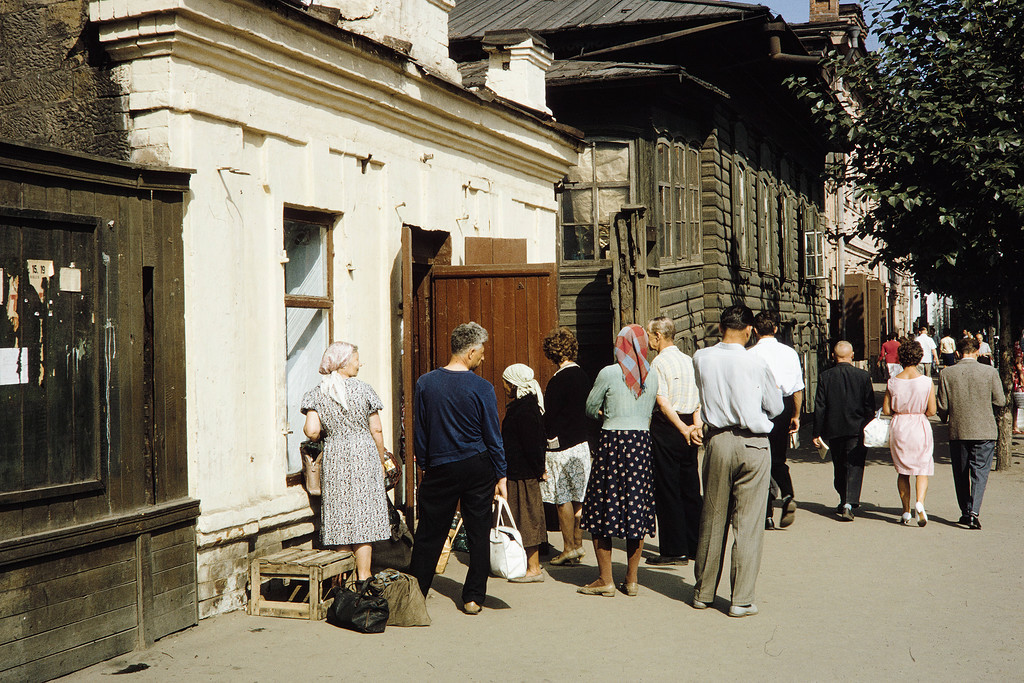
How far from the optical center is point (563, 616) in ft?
20.4

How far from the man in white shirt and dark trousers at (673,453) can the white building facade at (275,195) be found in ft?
6.98

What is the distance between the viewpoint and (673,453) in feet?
25.1

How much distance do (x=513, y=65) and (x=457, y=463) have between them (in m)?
6.05

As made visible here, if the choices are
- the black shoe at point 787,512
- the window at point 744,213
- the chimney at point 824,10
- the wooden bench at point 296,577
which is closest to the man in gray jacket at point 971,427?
the black shoe at point 787,512

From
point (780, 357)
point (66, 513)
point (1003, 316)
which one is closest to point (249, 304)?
point (66, 513)

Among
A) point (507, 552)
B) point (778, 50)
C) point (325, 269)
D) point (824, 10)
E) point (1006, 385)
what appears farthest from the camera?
point (824, 10)

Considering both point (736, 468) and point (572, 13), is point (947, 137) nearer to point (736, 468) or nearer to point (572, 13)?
point (572, 13)

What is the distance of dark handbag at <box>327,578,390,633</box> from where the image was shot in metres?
5.76

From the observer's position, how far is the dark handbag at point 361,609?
5.76 meters

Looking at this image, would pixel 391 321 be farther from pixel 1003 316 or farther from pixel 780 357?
pixel 1003 316

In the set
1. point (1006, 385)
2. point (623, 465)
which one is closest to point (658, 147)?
point (1006, 385)

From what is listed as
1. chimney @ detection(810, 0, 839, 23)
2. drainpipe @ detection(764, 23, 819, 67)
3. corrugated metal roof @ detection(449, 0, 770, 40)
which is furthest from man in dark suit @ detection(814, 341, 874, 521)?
chimney @ detection(810, 0, 839, 23)

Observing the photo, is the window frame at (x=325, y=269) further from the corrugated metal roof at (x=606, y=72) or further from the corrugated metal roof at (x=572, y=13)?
the corrugated metal roof at (x=572, y=13)

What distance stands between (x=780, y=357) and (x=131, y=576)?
598cm
